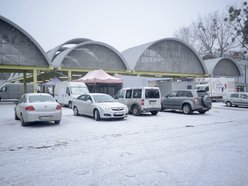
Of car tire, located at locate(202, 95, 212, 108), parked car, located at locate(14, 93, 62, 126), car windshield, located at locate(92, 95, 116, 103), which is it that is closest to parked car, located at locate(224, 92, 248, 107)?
car tire, located at locate(202, 95, 212, 108)

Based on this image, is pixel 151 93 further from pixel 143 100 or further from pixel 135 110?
pixel 135 110

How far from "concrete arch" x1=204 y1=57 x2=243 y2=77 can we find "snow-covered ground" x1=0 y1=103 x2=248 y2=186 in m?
32.9

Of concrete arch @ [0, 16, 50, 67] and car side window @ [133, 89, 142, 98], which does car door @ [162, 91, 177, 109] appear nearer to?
car side window @ [133, 89, 142, 98]

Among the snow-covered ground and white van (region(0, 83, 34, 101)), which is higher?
white van (region(0, 83, 34, 101))

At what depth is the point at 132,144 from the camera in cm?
747

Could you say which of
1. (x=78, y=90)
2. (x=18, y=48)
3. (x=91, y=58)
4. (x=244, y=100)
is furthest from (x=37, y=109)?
(x=91, y=58)

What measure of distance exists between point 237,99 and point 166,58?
15.2 meters

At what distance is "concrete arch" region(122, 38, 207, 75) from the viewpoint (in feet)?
111

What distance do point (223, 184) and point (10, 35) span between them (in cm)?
2727

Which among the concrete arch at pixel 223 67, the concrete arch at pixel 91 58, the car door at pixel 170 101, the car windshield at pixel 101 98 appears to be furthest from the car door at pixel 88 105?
the concrete arch at pixel 223 67

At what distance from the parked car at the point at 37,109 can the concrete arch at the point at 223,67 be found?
3400 cm

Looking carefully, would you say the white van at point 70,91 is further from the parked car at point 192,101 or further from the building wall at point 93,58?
the building wall at point 93,58

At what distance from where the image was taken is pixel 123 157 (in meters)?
6.05

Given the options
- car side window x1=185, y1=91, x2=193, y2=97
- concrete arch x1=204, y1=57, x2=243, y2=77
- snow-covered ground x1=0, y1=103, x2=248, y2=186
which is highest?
concrete arch x1=204, y1=57, x2=243, y2=77
